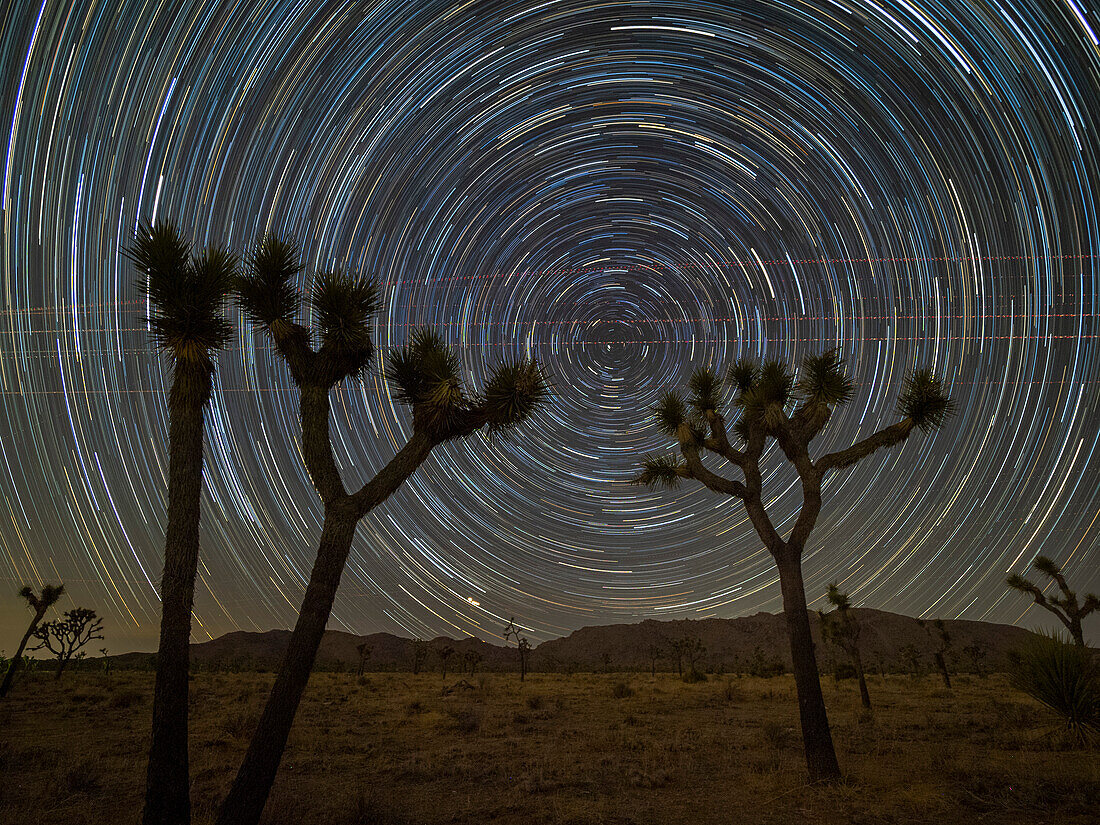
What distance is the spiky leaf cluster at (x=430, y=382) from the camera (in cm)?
1091

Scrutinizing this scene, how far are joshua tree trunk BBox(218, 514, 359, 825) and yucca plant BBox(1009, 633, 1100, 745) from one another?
31.4 ft

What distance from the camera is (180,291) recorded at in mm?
9867

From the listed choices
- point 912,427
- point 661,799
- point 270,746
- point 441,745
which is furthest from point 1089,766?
point 270,746

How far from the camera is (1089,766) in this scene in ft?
37.0

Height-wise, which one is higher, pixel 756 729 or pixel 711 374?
pixel 711 374

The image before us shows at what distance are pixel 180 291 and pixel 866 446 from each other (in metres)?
13.3

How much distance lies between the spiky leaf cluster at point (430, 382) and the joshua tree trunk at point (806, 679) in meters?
6.75

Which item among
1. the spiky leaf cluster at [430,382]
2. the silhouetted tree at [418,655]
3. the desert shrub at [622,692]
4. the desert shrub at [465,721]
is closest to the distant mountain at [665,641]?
the silhouetted tree at [418,655]

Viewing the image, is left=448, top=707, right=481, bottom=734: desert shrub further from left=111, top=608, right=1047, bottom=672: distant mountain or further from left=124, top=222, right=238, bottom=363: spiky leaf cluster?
left=111, top=608, right=1047, bottom=672: distant mountain

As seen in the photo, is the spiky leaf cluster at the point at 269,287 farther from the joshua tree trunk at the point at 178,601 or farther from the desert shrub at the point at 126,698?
the desert shrub at the point at 126,698

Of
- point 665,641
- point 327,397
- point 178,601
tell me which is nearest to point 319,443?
point 327,397

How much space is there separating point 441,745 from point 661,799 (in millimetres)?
6509

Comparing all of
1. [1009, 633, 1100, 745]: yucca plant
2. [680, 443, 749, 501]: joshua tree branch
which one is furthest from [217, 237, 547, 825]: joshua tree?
[1009, 633, 1100, 745]: yucca plant

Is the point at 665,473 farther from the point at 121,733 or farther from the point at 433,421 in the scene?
the point at 121,733
